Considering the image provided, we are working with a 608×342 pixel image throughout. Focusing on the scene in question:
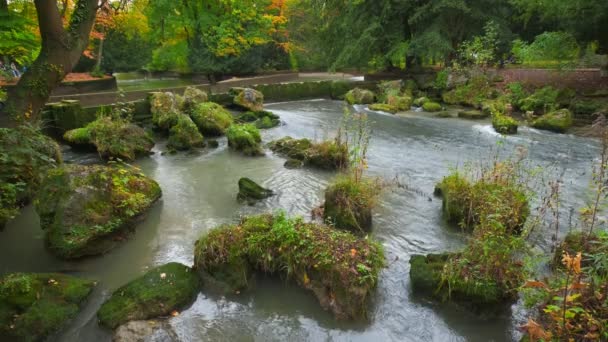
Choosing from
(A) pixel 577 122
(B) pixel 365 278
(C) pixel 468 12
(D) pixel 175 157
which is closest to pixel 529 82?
(A) pixel 577 122

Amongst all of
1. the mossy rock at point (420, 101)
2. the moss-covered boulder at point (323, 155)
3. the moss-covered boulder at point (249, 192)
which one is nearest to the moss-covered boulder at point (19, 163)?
the moss-covered boulder at point (249, 192)

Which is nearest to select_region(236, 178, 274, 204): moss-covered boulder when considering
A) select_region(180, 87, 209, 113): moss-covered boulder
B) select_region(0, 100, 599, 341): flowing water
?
select_region(0, 100, 599, 341): flowing water

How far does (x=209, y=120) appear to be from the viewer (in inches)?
494

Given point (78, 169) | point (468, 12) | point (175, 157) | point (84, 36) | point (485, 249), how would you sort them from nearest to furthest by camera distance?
1. point (485, 249)
2. point (84, 36)
3. point (78, 169)
4. point (175, 157)
5. point (468, 12)

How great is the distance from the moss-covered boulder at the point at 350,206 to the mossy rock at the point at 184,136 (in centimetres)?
633

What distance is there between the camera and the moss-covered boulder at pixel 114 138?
9.91 meters

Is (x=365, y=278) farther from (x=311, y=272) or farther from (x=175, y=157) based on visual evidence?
(x=175, y=157)

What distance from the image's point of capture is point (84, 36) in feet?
16.0

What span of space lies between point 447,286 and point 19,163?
5.11 meters

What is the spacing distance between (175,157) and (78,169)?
4.36 m

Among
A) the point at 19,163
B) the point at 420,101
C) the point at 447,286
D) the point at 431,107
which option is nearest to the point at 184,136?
the point at 19,163

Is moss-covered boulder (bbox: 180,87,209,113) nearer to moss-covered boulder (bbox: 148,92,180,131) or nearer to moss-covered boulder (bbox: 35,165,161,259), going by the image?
moss-covered boulder (bbox: 148,92,180,131)

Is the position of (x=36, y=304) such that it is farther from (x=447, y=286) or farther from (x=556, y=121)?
(x=556, y=121)

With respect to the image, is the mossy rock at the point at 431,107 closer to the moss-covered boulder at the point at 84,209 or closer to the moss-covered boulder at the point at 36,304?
the moss-covered boulder at the point at 84,209
